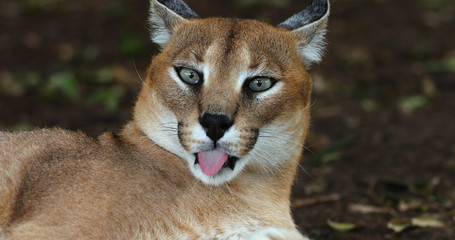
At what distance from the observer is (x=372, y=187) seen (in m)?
7.60

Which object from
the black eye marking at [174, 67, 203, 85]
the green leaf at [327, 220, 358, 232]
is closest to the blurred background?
the green leaf at [327, 220, 358, 232]

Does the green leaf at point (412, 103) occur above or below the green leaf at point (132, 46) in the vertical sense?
above

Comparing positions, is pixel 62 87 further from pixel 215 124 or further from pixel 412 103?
pixel 215 124

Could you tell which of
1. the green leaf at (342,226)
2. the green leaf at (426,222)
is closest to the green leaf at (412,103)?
the green leaf at (426,222)

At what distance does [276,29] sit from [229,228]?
169 cm

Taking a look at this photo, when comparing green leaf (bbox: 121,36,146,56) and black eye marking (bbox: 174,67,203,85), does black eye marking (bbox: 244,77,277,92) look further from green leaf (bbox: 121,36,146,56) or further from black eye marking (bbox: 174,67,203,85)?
green leaf (bbox: 121,36,146,56)

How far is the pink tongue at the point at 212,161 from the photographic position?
185 inches

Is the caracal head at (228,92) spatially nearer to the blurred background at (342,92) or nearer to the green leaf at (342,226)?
the blurred background at (342,92)

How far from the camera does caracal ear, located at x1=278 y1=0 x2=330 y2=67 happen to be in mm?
5594

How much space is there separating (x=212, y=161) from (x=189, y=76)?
0.72 m

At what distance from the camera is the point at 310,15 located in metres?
5.80

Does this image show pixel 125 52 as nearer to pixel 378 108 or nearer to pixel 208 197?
pixel 378 108

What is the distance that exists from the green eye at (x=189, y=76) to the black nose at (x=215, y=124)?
482 mm

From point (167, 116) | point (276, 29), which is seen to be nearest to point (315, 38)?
point (276, 29)
